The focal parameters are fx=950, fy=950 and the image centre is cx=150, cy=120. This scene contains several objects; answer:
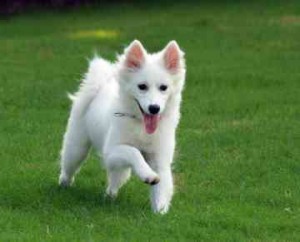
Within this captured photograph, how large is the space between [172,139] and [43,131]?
12.7 ft

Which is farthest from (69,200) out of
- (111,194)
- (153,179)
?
(153,179)

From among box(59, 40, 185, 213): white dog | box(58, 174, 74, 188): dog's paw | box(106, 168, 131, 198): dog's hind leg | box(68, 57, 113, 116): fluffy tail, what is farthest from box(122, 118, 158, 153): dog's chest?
box(58, 174, 74, 188): dog's paw

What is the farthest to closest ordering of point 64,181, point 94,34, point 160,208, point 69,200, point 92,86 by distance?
point 94,34 → point 64,181 → point 92,86 → point 69,200 → point 160,208

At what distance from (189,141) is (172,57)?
3307 millimetres

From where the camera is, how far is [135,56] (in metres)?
7.65

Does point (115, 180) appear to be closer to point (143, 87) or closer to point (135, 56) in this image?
point (143, 87)

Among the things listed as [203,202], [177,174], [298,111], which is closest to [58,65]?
[298,111]

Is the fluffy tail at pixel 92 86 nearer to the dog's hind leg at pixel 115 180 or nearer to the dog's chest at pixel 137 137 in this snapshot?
the dog's hind leg at pixel 115 180

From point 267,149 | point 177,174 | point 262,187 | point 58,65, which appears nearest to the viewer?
point 262,187

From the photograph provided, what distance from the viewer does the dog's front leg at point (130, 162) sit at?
717 cm

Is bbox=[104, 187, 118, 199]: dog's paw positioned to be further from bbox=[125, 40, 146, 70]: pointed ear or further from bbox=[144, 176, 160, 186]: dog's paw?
bbox=[125, 40, 146, 70]: pointed ear

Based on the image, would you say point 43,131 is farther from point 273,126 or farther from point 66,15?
point 66,15

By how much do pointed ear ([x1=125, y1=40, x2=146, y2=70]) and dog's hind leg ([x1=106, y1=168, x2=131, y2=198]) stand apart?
94 cm

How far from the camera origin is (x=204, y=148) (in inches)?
412
